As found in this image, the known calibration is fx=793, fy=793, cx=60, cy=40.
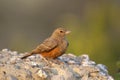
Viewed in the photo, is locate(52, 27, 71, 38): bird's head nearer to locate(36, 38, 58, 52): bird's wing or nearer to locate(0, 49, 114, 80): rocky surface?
locate(36, 38, 58, 52): bird's wing

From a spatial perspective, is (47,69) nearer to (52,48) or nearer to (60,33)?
(52,48)

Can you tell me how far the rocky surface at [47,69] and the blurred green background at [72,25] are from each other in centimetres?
106

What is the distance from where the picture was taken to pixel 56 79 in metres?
14.2

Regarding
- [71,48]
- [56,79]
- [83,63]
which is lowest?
[56,79]

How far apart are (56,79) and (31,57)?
1198 millimetres

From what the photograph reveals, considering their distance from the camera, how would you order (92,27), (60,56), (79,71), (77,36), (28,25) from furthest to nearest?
(28,25)
(92,27)
(77,36)
(60,56)
(79,71)

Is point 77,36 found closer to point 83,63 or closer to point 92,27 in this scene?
point 92,27

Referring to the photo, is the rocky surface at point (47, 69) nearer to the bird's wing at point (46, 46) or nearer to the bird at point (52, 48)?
the bird at point (52, 48)

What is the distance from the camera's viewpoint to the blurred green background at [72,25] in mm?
24531

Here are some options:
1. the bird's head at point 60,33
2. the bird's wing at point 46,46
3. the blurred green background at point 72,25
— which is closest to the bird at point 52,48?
the bird's wing at point 46,46

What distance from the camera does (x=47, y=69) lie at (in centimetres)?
1444

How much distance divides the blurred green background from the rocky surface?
106cm

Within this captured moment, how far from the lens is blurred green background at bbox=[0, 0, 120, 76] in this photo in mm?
24531

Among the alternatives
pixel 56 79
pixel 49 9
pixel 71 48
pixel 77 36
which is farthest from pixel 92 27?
pixel 49 9
